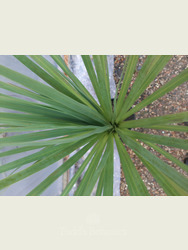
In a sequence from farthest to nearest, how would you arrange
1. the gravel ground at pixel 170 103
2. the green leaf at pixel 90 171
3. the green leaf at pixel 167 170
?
the gravel ground at pixel 170 103
the green leaf at pixel 90 171
the green leaf at pixel 167 170

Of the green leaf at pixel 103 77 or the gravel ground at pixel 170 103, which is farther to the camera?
the gravel ground at pixel 170 103

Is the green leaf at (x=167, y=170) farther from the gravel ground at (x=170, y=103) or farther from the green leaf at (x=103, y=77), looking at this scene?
the gravel ground at (x=170, y=103)

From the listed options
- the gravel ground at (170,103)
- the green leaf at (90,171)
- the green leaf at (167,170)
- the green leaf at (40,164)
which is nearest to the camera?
the green leaf at (167,170)

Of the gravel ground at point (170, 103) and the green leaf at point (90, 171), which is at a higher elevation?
the gravel ground at point (170, 103)

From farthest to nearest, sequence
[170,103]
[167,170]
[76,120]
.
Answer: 1. [170,103]
2. [76,120]
3. [167,170]

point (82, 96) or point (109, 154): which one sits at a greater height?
point (82, 96)

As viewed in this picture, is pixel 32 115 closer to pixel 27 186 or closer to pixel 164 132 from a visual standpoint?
pixel 27 186

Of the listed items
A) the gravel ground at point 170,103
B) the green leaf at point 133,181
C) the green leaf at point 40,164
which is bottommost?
the green leaf at point 133,181

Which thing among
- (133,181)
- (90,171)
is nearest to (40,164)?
(90,171)

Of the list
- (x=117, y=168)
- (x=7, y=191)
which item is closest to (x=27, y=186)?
(x=7, y=191)

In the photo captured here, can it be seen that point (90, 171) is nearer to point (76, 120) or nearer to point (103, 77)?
point (76, 120)

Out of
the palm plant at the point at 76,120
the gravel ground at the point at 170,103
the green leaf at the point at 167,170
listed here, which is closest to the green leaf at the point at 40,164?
the palm plant at the point at 76,120
